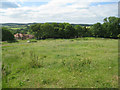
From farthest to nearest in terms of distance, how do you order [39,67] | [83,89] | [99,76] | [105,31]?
[105,31] → [39,67] → [99,76] → [83,89]

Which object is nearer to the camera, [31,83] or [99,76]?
[31,83]

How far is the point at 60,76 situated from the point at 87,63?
139 inches

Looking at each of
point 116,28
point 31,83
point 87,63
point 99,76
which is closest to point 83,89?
point 99,76

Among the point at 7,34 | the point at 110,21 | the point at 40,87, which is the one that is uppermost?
the point at 110,21

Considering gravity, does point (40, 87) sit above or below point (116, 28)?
below

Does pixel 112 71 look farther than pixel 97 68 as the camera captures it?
No

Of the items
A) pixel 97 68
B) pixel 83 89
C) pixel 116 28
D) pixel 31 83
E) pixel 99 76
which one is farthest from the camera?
pixel 116 28

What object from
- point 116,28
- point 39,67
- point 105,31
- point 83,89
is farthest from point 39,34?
point 83,89

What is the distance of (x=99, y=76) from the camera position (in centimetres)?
750

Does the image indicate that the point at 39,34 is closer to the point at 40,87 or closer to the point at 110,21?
the point at 110,21

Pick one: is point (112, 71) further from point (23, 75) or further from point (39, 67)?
point (23, 75)

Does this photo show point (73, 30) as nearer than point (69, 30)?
No

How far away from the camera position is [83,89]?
6.00 meters

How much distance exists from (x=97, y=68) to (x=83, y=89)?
3540mm
